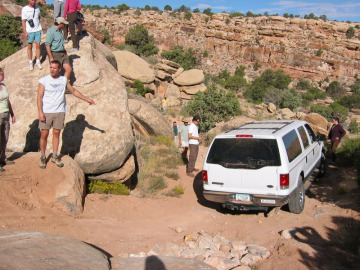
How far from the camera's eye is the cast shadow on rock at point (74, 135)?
691cm

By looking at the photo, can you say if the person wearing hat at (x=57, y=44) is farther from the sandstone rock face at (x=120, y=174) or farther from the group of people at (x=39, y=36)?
the sandstone rock face at (x=120, y=174)

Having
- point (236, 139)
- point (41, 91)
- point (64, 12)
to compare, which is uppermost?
point (64, 12)

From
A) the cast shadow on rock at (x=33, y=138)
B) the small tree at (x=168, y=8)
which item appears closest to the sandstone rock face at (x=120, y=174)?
the cast shadow on rock at (x=33, y=138)

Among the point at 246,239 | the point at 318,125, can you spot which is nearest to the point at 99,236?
the point at 246,239

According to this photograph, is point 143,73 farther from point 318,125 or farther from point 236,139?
point 236,139

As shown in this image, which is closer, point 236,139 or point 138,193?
point 236,139

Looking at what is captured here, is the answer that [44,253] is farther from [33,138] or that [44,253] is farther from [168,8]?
[168,8]

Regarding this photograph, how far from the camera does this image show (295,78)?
5862cm

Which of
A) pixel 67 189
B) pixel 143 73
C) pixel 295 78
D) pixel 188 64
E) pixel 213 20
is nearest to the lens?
pixel 67 189

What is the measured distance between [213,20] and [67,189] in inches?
2975

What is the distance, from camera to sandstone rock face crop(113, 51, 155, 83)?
77.6ft

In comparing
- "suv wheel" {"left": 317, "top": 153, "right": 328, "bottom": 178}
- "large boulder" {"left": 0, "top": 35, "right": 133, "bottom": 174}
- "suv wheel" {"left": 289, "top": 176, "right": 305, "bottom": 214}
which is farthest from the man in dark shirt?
"large boulder" {"left": 0, "top": 35, "right": 133, "bottom": 174}

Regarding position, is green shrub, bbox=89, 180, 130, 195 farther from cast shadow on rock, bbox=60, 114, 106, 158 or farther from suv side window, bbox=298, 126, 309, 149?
suv side window, bbox=298, 126, 309, 149

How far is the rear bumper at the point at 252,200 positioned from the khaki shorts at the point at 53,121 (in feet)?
10.5
